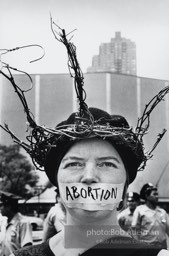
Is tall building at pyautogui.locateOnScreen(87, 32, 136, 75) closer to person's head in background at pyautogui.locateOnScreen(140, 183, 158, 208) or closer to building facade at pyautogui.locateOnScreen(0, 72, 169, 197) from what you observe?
building facade at pyautogui.locateOnScreen(0, 72, 169, 197)

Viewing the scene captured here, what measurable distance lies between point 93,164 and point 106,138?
83 millimetres

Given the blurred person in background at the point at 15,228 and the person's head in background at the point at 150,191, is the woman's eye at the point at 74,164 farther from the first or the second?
the blurred person in background at the point at 15,228

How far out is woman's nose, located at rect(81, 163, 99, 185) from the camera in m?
1.42

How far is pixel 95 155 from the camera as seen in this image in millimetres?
1436

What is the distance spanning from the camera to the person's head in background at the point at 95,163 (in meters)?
1.41

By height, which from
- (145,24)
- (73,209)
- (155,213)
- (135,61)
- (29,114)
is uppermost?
(145,24)

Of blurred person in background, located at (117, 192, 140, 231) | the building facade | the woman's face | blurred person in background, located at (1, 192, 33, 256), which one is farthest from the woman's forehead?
blurred person in background, located at (1, 192, 33, 256)

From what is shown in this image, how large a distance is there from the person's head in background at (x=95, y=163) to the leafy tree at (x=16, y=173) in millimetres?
256

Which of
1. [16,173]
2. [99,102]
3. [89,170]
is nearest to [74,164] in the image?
[89,170]

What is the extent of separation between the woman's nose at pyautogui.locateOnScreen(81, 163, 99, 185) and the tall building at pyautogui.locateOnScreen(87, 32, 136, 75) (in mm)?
348

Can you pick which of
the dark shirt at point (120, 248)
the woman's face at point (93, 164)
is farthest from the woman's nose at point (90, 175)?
the dark shirt at point (120, 248)

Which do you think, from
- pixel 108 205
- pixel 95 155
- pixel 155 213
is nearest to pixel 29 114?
pixel 95 155

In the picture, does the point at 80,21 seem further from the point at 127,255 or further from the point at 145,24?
the point at 127,255

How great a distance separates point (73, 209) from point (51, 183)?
0.15m
